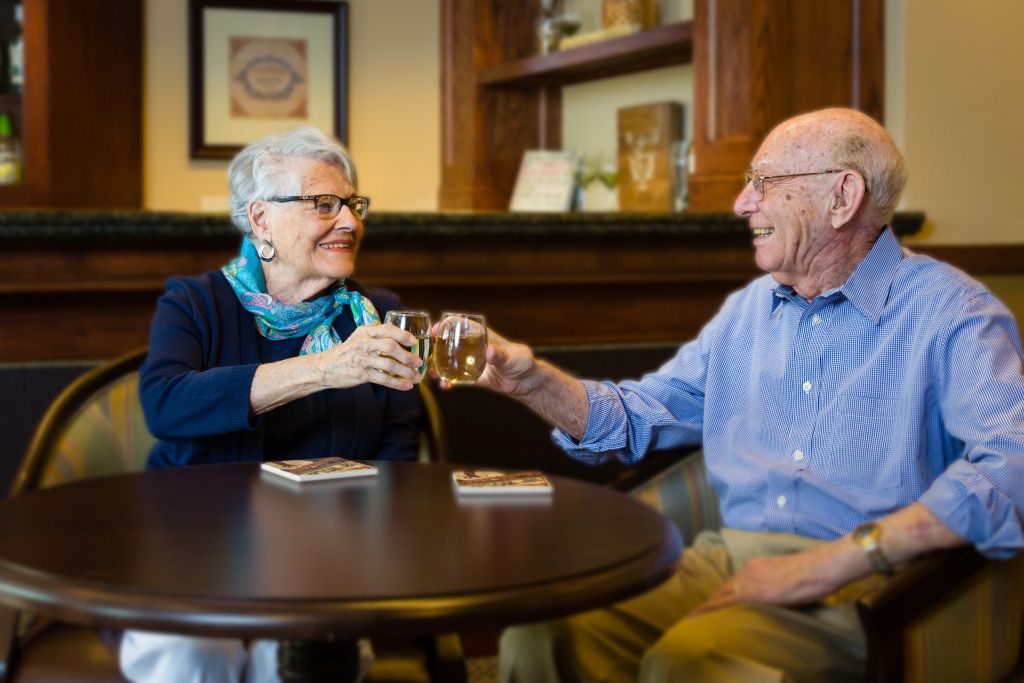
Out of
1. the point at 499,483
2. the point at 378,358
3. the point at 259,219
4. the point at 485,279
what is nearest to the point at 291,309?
the point at 259,219

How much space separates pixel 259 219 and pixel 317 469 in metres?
0.54

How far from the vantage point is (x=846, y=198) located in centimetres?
197

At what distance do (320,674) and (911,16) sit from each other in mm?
2538

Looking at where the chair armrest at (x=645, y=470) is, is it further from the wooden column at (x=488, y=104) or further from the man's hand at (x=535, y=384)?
the wooden column at (x=488, y=104)

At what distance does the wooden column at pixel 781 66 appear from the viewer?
3236 mm

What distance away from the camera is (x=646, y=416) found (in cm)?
211

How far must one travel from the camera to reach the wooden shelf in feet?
12.5

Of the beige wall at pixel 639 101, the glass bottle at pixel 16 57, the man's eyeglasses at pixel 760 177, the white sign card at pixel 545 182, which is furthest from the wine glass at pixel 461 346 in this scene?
the glass bottle at pixel 16 57

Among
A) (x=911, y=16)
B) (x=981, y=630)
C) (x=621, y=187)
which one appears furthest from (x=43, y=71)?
(x=981, y=630)

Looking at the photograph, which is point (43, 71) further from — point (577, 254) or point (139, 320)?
point (577, 254)

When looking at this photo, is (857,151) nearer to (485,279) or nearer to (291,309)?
(291,309)

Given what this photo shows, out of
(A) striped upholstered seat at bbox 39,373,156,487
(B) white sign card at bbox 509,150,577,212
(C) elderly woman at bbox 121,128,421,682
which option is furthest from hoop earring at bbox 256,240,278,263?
(B) white sign card at bbox 509,150,577,212

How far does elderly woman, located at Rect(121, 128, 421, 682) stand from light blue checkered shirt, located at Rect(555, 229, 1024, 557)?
375mm

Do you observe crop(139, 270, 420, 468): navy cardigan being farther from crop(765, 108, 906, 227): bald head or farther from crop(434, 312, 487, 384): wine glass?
crop(765, 108, 906, 227): bald head
